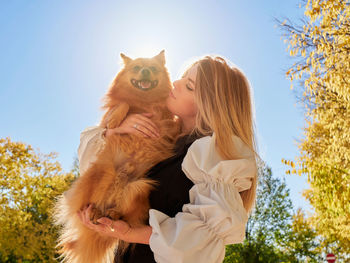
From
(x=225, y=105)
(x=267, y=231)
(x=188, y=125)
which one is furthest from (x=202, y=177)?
(x=267, y=231)

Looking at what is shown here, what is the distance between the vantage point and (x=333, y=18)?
7.04 meters

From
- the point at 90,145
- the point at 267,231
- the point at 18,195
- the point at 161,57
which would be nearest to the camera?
the point at 90,145

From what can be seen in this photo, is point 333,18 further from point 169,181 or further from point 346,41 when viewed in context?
point 169,181

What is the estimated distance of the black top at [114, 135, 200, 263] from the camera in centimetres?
256

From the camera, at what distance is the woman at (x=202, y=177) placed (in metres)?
2.12

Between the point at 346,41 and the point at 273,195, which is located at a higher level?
the point at 273,195

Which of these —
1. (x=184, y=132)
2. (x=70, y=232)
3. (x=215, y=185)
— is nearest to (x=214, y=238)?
(x=215, y=185)

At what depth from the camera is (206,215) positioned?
7.14 ft

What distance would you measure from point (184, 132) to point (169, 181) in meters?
0.60

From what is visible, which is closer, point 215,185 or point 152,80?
point 215,185

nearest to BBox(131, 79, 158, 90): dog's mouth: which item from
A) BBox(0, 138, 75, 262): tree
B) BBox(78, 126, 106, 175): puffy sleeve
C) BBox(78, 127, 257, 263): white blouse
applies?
BBox(78, 126, 106, 175): puffy sleeve

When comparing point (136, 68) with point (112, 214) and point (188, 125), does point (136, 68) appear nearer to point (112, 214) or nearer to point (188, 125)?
point (188, 125)

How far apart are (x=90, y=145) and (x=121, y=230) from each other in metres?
1.00

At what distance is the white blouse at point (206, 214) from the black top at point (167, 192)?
16 centimetres
